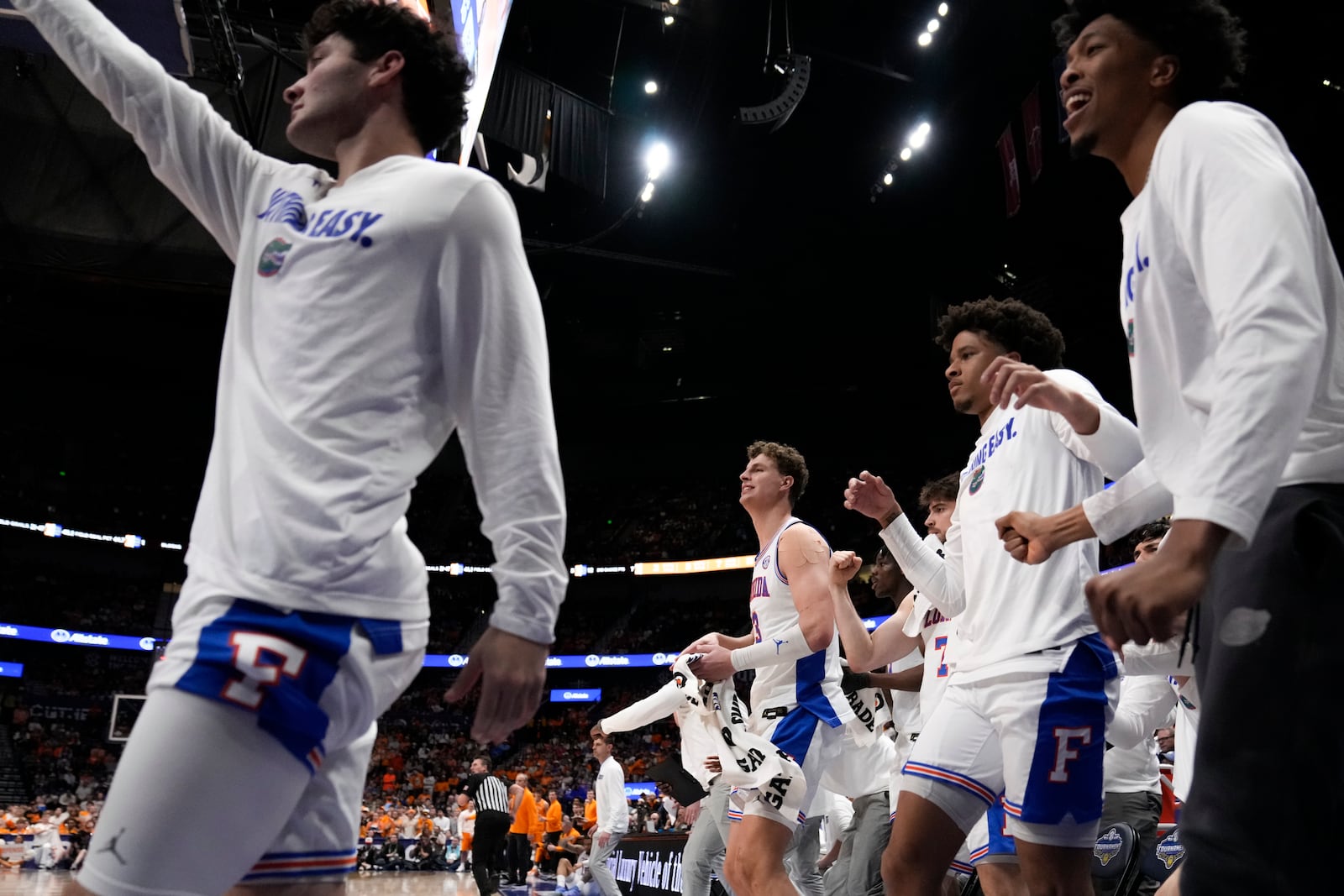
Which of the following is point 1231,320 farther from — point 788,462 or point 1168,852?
point 1168,852

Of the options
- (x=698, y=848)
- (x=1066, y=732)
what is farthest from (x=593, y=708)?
(x=1066, y=732)

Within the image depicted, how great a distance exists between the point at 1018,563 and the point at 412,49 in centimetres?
245

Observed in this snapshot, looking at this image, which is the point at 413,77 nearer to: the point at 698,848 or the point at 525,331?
the point at 525,331

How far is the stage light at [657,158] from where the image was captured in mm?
15961

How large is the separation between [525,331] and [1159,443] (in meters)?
1.23

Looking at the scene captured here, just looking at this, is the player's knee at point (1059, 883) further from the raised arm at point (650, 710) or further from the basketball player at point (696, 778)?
the raised arm at point (650, 710)

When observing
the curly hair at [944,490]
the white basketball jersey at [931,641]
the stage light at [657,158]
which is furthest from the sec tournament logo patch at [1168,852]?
the stage light at [657,158]

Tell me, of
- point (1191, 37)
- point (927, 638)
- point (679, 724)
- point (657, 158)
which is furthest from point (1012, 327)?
point (657, 158)

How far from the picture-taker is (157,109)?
7.27 feet

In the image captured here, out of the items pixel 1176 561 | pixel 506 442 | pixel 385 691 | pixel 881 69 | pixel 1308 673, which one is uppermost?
pixel 881 69

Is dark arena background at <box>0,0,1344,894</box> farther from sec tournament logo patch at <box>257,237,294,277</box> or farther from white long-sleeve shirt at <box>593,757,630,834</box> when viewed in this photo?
sec tournament logo patch at <box>257,237,294,277</box>

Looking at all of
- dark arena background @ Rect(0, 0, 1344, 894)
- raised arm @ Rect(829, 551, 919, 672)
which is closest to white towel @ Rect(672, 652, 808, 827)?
raised arm @ Rect(829, 551, 919, 672)

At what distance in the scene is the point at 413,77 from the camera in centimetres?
237

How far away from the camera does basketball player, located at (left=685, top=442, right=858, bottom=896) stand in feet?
14.8
